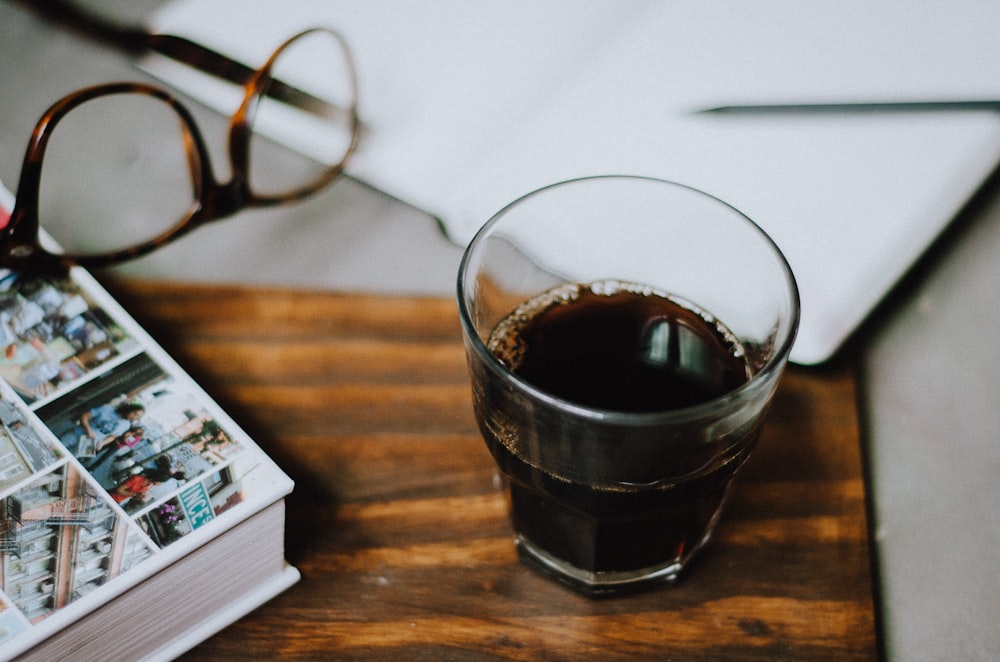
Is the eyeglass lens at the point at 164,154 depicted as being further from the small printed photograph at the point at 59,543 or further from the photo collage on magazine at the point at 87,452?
the small printed photograph at the point at 59,543

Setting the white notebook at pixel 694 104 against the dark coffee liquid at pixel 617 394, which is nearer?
the dark coffee liquid at pixel 617 394

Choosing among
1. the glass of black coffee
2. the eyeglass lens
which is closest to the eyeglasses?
the eyeglass lens

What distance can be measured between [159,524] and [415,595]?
0.12 meters

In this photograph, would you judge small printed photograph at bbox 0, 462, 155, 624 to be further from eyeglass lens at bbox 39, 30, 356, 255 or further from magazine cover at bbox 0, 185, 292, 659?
eyeglass lens at bbox 39, 30, 356, 255

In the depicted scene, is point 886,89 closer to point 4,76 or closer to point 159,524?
point 159,524

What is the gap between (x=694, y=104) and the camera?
0.56m

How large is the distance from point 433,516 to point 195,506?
0.41 ft

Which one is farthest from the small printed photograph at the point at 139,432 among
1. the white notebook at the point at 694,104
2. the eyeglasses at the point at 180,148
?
the white notebook at the point at 694,104

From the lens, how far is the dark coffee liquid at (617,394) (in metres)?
0.35

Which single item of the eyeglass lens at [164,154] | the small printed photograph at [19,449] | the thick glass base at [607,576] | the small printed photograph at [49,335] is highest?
the eyeglass lens at [164,154]

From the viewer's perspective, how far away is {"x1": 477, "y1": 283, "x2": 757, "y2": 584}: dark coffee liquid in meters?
0.35

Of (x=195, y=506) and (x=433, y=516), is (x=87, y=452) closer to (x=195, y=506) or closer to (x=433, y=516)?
(x=195, y=506)

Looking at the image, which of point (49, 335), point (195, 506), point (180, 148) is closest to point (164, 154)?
point (180, 148)

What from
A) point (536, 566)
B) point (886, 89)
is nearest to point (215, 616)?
point (536, 566)
